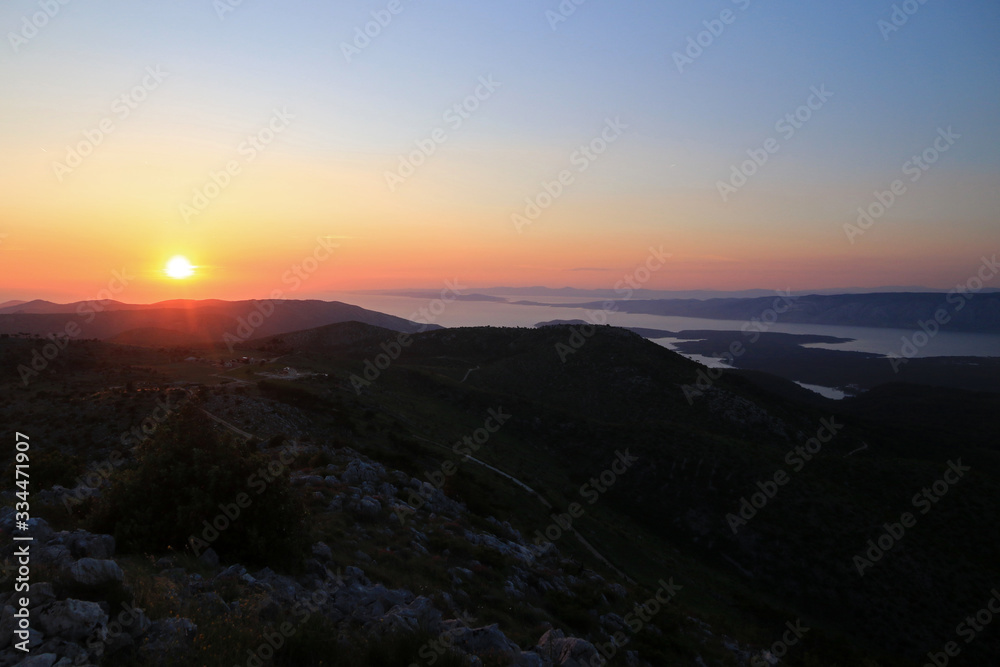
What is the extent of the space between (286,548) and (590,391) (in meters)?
58.3

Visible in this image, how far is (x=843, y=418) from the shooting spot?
7106 cm

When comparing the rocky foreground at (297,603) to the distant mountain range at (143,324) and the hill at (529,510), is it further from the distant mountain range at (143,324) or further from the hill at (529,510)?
the distant mountain range at (143,324)

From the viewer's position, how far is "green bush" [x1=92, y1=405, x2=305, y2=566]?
995cm

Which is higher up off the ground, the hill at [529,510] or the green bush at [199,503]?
the green bush at [199,503]

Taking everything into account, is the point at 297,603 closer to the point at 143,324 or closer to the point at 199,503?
the point at 199,503

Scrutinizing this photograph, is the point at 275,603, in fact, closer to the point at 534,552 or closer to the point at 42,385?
the point at 534,552

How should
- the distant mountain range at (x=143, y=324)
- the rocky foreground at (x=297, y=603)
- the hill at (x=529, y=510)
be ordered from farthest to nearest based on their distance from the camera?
the distant mountain range at (x=143, y=324) < the hill at (x=529, y=510) < the rocky foreground at (x=297, y=603)

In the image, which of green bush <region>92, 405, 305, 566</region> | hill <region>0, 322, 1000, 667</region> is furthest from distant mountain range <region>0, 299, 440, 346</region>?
green bush <region>92, 405, 305, 566</region>

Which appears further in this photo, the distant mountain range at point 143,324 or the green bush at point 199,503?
the distant mountain range at point 143,324

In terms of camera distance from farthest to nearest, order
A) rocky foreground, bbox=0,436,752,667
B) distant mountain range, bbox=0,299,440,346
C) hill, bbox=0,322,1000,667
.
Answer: distant mountain range, bbox=0,299,440,346 → hill, bbox=0,322,1000,667 → rocky foreground, bbox=0,436,752,667

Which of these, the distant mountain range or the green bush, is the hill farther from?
the distant mountain range

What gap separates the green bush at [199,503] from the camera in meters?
9.95

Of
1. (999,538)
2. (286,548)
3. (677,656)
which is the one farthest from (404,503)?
(999,538)

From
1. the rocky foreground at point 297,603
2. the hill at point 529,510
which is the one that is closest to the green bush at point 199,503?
the hill at point 529,510
